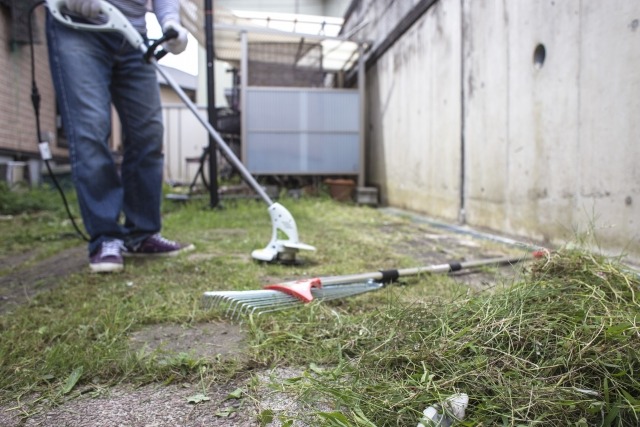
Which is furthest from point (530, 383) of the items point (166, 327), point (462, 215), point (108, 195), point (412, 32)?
point (412, 32)

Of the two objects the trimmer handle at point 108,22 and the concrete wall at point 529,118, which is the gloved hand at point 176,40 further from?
the concrete wall at point 529,118

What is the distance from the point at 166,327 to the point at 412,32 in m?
4.10

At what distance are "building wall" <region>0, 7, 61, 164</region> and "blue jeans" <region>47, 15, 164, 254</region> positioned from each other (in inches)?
161

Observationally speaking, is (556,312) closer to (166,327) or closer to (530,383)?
(530,383)

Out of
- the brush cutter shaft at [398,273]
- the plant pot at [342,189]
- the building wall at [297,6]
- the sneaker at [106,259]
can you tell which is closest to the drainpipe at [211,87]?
the plant pot at [342,189]

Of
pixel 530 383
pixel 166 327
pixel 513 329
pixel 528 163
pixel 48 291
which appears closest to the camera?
pixel 530 383

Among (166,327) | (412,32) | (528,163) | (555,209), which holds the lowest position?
(166,327)

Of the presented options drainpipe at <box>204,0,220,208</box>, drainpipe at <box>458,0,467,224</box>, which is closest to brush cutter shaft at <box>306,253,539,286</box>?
drainpipe at <box>458,0,467,224</box>

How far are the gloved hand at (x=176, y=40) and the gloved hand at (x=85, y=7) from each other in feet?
0.92

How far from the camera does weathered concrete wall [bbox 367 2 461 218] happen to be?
3.55 metres

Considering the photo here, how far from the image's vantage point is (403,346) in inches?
35.3

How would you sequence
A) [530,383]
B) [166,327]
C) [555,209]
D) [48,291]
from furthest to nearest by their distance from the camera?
[555,209] < [48,291] < [166,327] < [530,383]

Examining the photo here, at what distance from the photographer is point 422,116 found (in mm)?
4227

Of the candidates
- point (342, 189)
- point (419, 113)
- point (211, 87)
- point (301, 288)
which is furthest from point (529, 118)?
point (342, 189)
